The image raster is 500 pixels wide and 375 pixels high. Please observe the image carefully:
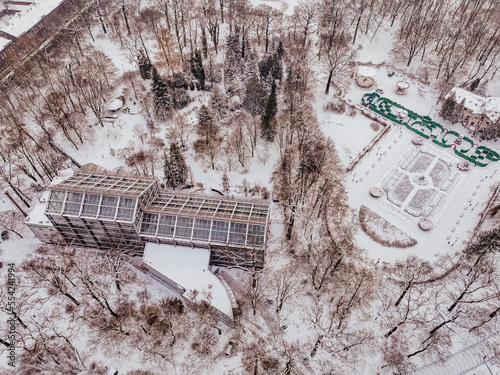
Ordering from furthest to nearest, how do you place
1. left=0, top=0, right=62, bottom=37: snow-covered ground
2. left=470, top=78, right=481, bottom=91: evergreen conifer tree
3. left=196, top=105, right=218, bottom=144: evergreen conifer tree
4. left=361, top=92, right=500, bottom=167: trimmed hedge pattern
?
left=0, top=0, right=62, bottom=37: snow-covered ground → left=470, top=78, right=481, bottom=91: evergreen conifer tree → left=361, top=92, right=500, bottom=167: trimmed hedge pattern → left=196, top=105, right=218, bottom=144: evergreen conifer tree

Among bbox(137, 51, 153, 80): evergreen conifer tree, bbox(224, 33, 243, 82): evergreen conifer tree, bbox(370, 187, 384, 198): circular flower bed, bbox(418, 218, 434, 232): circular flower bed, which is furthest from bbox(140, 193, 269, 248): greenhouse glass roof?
bbox(137, 51, 153, 80): evergreen conifer tree

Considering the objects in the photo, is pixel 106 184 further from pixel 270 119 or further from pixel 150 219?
pixel 270 119

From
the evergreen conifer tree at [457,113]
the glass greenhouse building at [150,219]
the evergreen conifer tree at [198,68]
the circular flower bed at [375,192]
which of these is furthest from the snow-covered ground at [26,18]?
the evergreen conifer tree at [457,113]

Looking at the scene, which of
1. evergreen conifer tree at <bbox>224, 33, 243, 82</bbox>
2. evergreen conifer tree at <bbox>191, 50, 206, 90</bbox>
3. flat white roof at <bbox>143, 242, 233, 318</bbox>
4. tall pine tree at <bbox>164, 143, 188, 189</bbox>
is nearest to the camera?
flat white roof at <bbox>143, 242, 233, 318</bbox>

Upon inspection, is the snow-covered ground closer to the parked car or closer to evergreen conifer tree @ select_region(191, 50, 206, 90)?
evergreen conifer tree @ select_region(191, 50, 206, 90)

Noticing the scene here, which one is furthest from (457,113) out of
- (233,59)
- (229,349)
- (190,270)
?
(229,349)

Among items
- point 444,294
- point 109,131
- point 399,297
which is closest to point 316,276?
point 399,297
